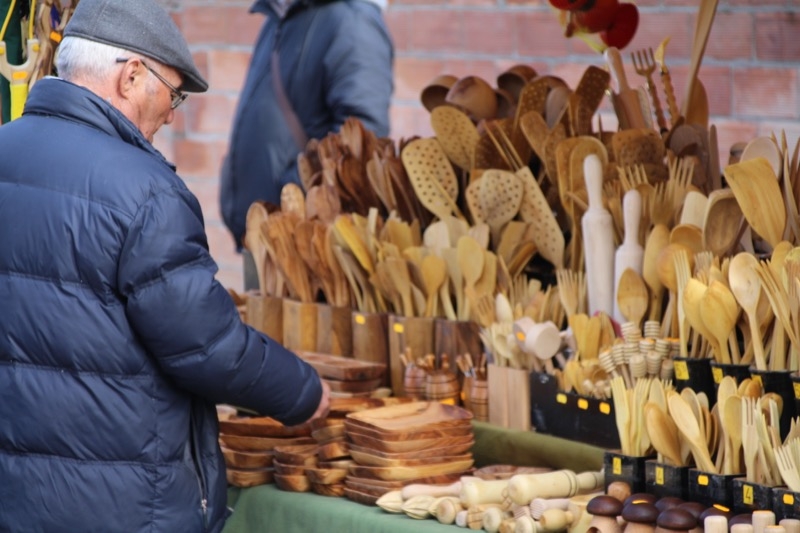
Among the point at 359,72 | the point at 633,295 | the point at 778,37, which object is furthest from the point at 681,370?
the point at 359,72

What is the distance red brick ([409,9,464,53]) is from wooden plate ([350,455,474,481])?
226 centimetres

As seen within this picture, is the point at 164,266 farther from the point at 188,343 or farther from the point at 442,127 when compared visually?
the point at 442,127

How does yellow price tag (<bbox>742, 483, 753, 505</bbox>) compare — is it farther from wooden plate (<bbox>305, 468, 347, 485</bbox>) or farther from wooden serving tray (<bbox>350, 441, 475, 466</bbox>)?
wooden plate (<bbox>305, 468, 347, 485</bbox>)

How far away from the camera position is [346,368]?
2330mm

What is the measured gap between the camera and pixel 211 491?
1923 mm

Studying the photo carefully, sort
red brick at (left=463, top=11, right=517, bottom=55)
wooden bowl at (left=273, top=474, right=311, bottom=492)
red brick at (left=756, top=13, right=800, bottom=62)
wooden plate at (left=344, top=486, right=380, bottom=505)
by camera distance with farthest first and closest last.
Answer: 1. red brick at (left=463, top=11, right=517, bottom=55)
2. red brick at (left=756, top=13, right=800, bottom=62)
3. wooden bowl at (left=273, top=474, right=311, bottom=492)
4. wooden plate at (left=344, top=486, right=380, bottom=505)

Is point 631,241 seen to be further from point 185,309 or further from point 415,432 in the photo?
point 185,309

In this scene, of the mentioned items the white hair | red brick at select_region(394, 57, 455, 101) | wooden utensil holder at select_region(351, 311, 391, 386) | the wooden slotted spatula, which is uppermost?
red brick at select_region(394, 57, 455, 101)

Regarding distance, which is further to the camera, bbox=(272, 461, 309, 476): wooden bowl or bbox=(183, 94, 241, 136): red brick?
bbox=(183, 94, 241, 136): red brick

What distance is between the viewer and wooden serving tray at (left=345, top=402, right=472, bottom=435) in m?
2.06

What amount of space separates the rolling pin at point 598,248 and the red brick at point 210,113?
2806 mm

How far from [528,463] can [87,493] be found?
718 mm

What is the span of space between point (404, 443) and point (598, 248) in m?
0.45

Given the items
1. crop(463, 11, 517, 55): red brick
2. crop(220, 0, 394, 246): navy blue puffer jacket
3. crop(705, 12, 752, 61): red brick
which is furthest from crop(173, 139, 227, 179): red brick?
crop(705, 12, 752, 61): red brick
